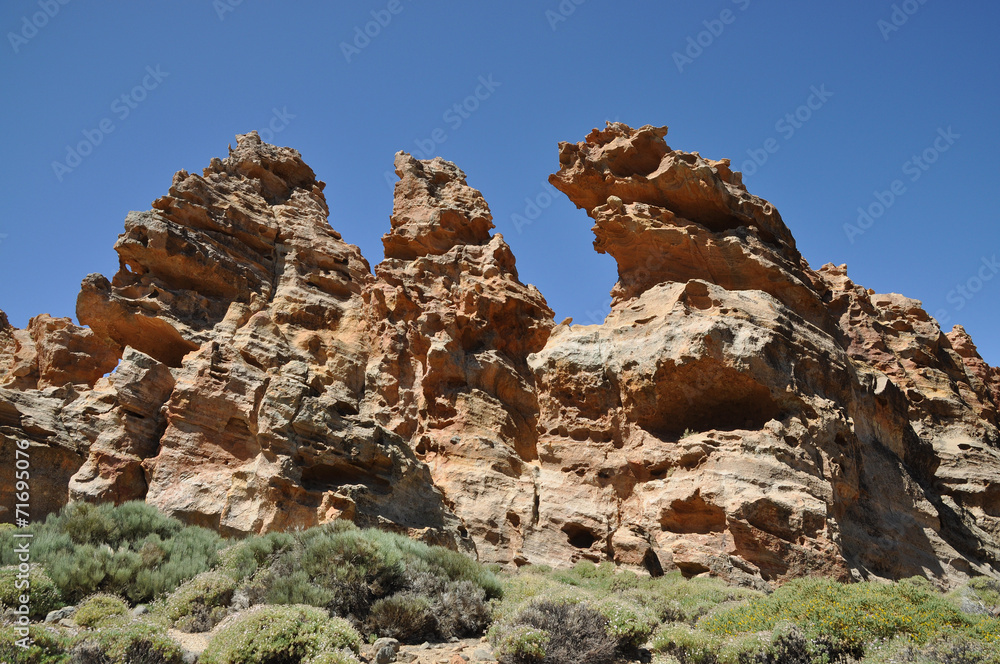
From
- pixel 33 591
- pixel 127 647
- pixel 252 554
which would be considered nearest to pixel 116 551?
pixel 252 554

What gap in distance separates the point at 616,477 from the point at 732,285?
6714mm

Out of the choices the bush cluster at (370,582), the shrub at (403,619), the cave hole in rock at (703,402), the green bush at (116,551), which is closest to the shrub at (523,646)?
the shrub at (403,619)

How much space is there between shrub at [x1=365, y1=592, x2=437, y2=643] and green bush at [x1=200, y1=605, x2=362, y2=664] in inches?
36.9

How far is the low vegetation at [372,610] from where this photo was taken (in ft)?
22.2

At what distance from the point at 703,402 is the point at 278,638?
482 inches

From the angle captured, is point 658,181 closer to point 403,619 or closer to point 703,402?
point 703,402

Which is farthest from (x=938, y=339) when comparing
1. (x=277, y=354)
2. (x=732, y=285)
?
(x=277, y=354)

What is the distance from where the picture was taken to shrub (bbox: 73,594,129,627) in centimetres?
765

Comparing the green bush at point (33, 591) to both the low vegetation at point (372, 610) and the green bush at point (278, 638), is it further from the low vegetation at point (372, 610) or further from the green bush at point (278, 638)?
the green bush at point (278, 638)

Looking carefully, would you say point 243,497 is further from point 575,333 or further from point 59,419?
point 575,333

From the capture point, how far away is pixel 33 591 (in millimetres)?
7957

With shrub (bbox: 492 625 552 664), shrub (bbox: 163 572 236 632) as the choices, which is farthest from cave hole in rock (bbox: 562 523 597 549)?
shrub (bbox: 163 572 236 632)

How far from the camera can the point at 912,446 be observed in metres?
20.2

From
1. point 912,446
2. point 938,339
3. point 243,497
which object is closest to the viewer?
point 243,497
